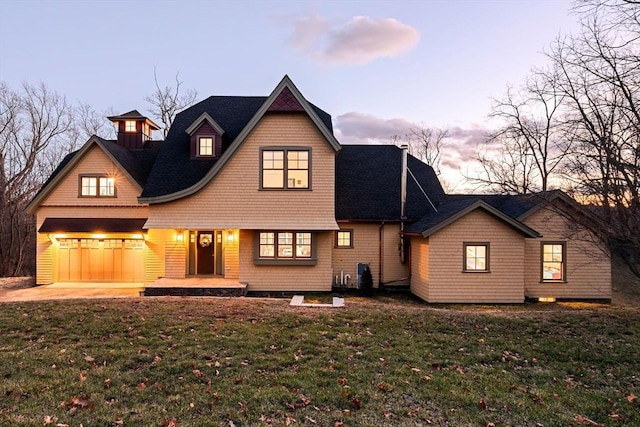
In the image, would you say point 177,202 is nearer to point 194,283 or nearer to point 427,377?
point 194,283

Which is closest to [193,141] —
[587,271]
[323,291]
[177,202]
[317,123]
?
[177,202]

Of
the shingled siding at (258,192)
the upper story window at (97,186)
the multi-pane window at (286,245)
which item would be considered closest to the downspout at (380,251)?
the shingled siding at (258,192)

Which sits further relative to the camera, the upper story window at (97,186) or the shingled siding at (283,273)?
the upper story window at (97,186)

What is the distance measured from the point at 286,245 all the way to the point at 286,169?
3132mm

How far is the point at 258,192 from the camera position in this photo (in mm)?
14328

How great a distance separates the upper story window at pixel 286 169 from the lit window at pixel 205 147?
3.14 meters

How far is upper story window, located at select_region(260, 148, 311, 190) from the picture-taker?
1436 cm

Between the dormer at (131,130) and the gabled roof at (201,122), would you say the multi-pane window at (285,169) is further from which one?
the dormer at (131,130)

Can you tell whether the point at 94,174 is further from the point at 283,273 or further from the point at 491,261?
the point at 491,261

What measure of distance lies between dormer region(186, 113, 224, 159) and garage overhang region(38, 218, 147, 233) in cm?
406

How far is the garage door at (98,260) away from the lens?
15.8m

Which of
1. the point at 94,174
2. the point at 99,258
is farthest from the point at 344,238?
the point at 94,174

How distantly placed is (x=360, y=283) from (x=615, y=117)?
10255mm

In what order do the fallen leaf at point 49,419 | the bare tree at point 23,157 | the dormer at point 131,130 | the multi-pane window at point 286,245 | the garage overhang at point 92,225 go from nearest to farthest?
the fallen leaf at point 49,419, the multi-pane window at point 286,245, the garage overhang at point 92,225, the dormer at point 131,130, the bare tree at point 23,157
